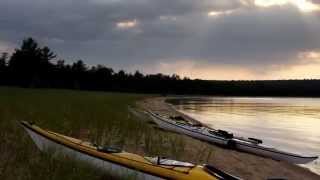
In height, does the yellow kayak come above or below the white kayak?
above

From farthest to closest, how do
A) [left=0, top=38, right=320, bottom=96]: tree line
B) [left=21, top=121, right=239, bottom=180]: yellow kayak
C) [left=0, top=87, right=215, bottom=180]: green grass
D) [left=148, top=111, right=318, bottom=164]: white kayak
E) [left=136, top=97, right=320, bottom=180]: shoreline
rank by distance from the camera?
[left=0, top=38, right=320, bottom=96]: tree line
[left=148, top=111, right=318, bottom=164]: white kayak
[left=136, top=97, right=320, bottom=180]: shoreline
[left=0, top=87, right=215, bottom=180]: green grass
[left=21, top=121, right=239, bottom=180]: yellow kayak

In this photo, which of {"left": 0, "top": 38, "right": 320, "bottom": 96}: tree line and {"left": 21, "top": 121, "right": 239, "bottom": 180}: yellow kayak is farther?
{"left": 0, "top": 38, "right": 320, "bottom": 96}: tree line

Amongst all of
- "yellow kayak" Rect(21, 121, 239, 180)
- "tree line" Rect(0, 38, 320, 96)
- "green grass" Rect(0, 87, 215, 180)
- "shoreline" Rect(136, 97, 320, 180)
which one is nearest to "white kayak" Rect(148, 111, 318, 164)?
"shoreline" Rect(136, 97, 320, 180)

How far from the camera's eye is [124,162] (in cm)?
969

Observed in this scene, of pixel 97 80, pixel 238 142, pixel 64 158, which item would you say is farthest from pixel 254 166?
pixel 97 80

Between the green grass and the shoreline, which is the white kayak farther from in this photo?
the green grass

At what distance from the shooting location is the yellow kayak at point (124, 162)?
866 centimetres

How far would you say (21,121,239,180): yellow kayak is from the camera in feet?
28.4

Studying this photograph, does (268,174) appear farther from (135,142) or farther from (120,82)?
(120,82)

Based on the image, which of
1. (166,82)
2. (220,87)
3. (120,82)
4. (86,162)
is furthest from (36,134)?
(220,87)

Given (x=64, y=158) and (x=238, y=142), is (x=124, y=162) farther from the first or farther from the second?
(x=238, y=142)

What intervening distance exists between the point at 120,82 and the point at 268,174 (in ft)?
388

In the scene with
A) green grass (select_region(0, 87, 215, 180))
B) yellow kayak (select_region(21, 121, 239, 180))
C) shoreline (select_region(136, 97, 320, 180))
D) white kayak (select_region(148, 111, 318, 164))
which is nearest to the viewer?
yellow kayak (select_region(21, 121, 239, 180))

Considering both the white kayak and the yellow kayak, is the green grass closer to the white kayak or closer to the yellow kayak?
the yellow kayak
